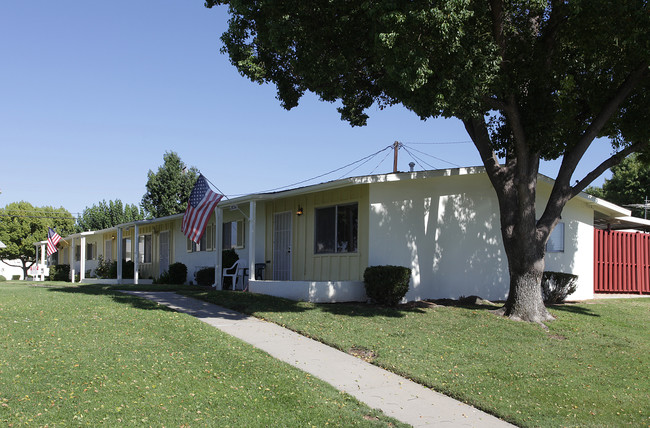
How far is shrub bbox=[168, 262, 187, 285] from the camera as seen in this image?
2202cm

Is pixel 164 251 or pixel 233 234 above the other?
pixel 233 234

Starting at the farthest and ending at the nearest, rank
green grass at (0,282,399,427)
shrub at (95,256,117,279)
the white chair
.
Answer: shrub at (95,256,117,279)
the white chair
green grass at (0,282,399,427)

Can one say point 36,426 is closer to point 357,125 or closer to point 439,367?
point 439,367

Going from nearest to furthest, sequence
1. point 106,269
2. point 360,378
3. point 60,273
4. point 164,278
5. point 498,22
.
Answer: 1. point 360,378
2. point 498,22
3. point 164,278
4. point 106,269
5. point 60,273

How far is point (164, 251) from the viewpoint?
24891 millimetres

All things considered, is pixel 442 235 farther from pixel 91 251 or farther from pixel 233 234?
pixel 91 251

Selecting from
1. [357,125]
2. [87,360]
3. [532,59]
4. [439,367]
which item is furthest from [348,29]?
[87,360]

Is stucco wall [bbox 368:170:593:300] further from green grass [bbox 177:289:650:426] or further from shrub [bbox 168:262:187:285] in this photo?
shrub [bbox 168:262:187:285]

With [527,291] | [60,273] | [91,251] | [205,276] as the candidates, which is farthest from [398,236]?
[91,251]

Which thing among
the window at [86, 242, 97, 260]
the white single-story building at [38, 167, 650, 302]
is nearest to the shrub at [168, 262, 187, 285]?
the white single-story building at [38, 167, 650, 302]

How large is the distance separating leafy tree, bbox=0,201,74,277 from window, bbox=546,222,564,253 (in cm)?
3665

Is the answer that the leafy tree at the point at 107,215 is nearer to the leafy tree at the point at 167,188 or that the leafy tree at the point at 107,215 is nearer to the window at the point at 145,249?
the leafy tree at the point at 167,188

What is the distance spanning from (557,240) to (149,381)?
14.2 meters

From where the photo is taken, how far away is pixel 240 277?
706 inches
